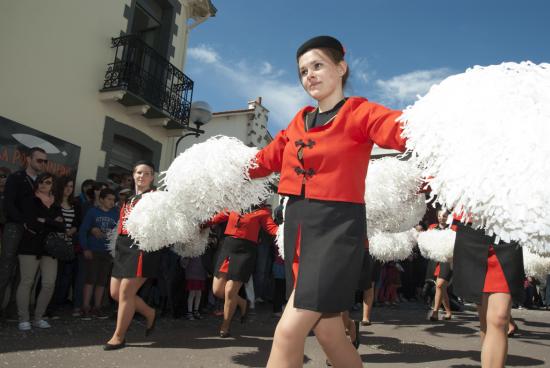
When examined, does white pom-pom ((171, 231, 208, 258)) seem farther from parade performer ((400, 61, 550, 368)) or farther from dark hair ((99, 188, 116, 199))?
parade performer ((400, 61, 550, 368))

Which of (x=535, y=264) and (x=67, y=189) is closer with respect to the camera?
(x=535, y=264)

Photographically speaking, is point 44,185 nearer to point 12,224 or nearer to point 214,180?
point 12,224

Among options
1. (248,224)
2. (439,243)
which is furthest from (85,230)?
(439,243)

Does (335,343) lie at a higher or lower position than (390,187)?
lower

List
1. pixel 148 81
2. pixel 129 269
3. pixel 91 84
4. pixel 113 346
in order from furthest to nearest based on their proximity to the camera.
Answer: pixel 148 81 < pixel 91 84 < pixel 129 269 < pixel 113 346

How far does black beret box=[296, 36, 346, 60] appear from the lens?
2.64 metres

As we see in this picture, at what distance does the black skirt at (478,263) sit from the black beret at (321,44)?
1855 mm

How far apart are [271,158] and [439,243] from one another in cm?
421

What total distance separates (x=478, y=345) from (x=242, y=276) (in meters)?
3.22

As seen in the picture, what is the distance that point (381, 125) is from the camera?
2.28 meters

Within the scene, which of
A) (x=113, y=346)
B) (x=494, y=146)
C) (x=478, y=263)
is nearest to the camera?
(x=494, y=146)

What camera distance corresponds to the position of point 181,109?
39.7ft

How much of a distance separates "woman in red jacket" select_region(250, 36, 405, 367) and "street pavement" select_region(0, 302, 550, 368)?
89.0 inches

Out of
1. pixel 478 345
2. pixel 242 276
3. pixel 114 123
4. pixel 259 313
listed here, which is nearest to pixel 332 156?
pixel 242 276
